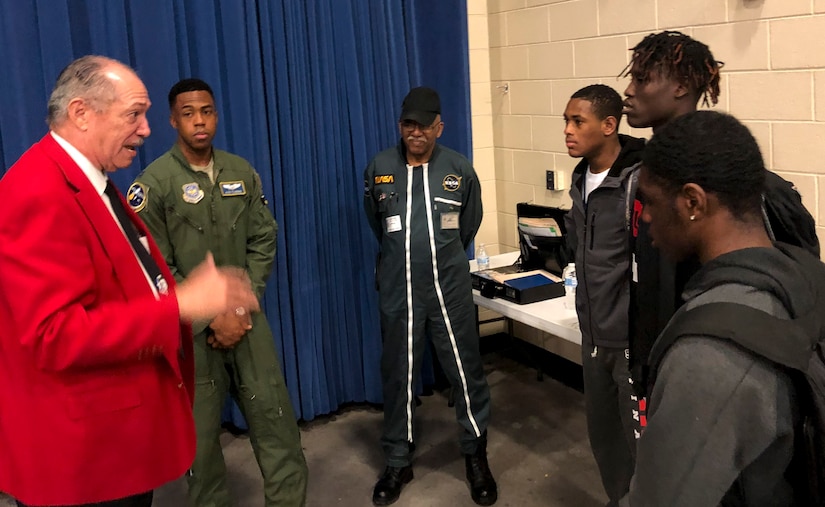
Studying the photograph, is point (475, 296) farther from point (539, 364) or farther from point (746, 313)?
point (746, 313)

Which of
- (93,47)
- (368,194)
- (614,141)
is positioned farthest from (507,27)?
(93,47)

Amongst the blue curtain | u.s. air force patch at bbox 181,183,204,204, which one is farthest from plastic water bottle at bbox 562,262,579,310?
u.s. air force patch at bbox 181,183,204,204

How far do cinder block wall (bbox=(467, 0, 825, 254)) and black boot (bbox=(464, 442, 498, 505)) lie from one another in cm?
138

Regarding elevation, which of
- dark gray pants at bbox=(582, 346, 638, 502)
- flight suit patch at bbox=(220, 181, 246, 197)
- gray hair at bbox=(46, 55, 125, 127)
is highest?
gray hair at bbox=(46, 55, 125, 127)

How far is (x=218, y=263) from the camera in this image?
2363 millimetres

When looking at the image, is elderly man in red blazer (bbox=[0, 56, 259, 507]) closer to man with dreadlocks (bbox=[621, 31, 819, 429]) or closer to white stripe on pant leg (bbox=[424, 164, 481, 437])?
man with dreadlocks (bbox=[621, 31, 819, 429])

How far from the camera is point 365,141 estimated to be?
3285 millimetres

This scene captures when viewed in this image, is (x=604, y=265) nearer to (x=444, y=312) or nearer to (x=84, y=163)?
(x=444, y=312)

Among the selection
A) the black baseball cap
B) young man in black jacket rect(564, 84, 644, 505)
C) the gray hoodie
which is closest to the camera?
the gray hoodie

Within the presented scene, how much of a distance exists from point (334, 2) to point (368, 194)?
3.19 ft

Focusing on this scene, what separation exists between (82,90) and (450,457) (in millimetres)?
2153

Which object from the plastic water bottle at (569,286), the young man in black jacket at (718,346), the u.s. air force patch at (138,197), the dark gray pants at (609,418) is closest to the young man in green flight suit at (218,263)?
the u.s. air force patch at (138,197)

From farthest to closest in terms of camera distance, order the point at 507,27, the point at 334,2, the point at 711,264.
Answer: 1. the point at 507,27
2. the point at 334,2
3. the point at 711,264

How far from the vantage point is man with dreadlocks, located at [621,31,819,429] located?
1.62m
